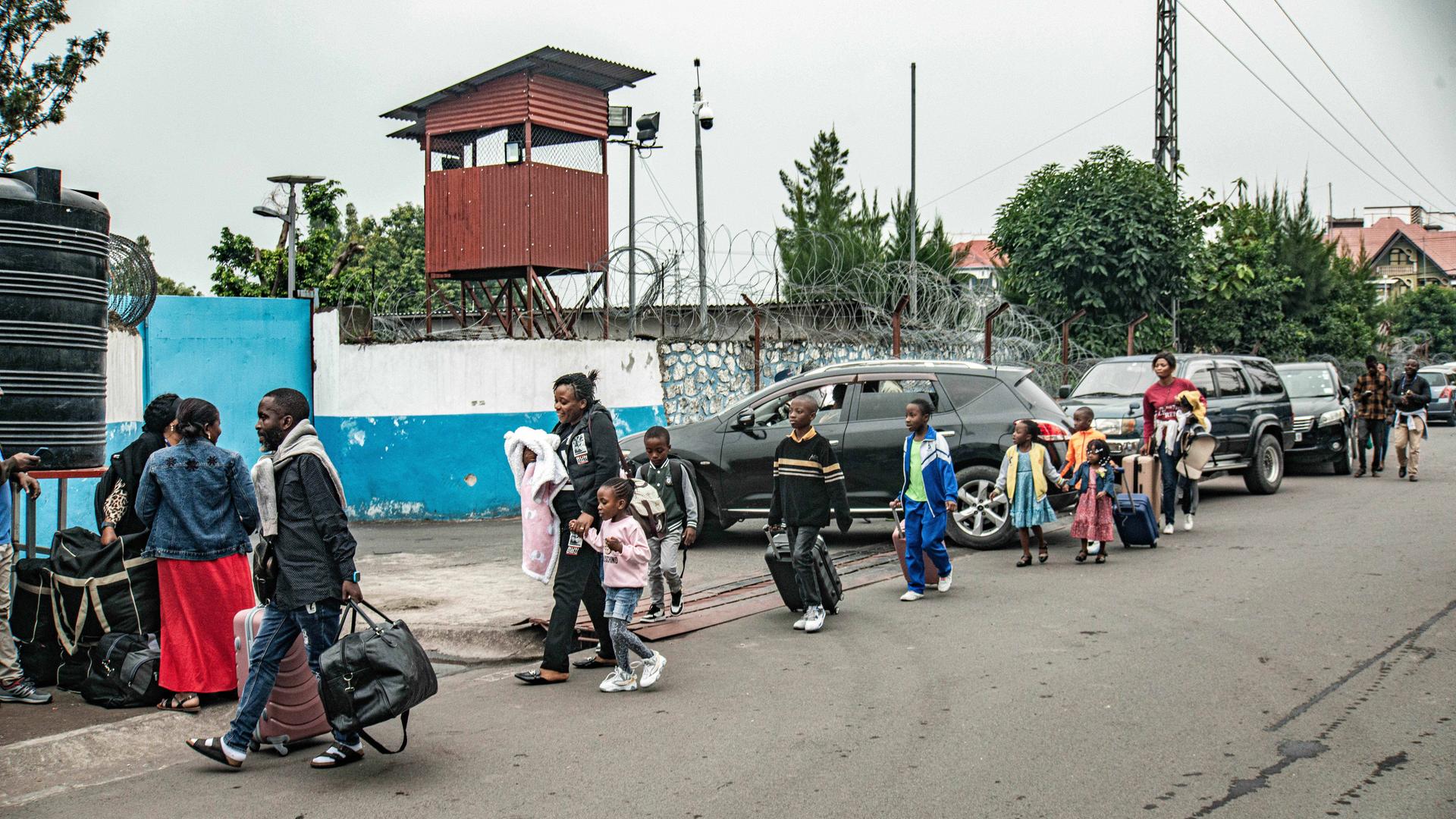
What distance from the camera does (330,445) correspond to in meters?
14.3

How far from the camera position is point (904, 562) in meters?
8.78

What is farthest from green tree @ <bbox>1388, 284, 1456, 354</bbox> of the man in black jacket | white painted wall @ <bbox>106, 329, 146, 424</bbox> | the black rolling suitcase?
the man in black jacket

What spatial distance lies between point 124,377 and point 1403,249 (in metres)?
89.5

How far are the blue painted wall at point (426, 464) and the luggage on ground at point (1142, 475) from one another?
6.45m

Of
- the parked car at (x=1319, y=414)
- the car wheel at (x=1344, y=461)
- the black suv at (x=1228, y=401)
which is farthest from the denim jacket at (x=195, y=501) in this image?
the car wheel at (x=1344, y=461)

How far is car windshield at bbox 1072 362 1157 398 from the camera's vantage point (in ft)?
47.7

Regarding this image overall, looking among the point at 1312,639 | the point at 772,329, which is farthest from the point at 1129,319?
the point at 1312,639

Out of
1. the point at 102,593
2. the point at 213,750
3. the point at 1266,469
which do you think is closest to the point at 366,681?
the point at 213,750

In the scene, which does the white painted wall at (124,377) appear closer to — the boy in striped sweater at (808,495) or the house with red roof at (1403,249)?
the boy in striped sweater at (808,495)

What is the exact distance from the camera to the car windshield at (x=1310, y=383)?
17891 millimetres

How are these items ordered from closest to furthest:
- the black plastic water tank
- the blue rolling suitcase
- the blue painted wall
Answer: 1. the black plastic water tank
2. the blue rolling suitcase
3. the blue painted wall

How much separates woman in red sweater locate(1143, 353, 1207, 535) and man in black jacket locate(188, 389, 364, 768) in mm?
8457

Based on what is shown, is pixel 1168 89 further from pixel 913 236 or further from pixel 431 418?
pixel 431 418

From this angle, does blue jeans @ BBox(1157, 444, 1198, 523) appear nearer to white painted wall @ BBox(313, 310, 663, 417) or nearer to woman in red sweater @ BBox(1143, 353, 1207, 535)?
woman in red sweater @ BBox(1143, 353, 1207, 535)
